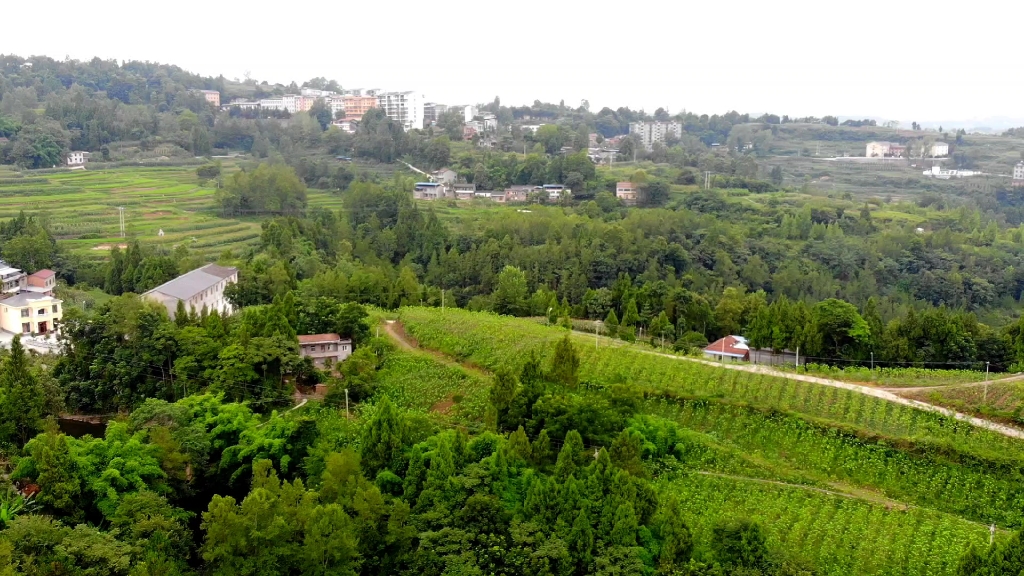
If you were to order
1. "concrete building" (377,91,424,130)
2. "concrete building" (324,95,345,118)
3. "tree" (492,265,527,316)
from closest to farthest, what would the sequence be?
"tree" (492,265,527,316)
"concrete building" (377,91,424,130)
"concrete building" (324,95,345,118)

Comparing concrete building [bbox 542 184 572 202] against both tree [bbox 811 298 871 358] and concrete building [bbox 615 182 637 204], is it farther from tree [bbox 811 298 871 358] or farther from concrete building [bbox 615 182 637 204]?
tree [bbox 811 298 871 358]

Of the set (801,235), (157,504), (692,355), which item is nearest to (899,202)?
(801,235)

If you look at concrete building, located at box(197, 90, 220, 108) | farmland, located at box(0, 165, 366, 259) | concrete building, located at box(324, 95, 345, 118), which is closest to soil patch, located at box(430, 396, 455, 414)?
farmland, located at box(0, 165, 366, 259)

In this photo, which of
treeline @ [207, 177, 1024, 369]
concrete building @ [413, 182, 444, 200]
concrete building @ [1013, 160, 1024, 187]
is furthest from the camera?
concrete building @ [1013, 160, 1024, 187]

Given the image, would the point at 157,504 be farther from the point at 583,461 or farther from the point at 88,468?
the point at 583,461

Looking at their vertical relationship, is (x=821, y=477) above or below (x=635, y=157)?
below

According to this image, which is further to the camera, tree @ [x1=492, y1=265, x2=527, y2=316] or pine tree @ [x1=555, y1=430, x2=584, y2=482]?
tree @ [x1=492, y1=265, x2=527, y2=316]

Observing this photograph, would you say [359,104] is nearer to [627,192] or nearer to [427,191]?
[427,191]
